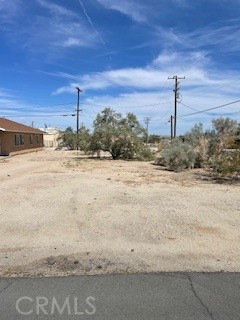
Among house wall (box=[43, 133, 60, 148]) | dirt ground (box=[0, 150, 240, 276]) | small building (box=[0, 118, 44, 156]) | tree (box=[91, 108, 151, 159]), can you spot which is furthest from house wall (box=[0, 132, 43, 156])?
house wall (box=[43, 133, 60, 148])

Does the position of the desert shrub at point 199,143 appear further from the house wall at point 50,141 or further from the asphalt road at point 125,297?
the house wall at point 50,141

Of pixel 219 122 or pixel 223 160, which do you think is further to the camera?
pixel 219 122

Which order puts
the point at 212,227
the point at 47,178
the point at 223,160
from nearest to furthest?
the point at 212,227
the point at 47,178
the point at 223,160

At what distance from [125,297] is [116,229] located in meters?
3.41

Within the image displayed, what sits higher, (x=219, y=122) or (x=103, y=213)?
(x=219, y=122)

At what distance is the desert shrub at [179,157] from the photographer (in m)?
22.0

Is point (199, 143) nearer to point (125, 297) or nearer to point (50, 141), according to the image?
point (125, 297)

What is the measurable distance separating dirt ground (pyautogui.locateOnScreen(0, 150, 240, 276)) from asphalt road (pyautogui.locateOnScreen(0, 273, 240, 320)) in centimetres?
39

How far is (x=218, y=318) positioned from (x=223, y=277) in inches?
48.1

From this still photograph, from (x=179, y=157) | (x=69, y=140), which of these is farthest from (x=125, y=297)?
(x=69, y=140)

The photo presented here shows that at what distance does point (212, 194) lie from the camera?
12242mm

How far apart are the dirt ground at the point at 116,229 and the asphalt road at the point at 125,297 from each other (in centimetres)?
Result: 39

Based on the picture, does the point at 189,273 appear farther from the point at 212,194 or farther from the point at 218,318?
the point at 212,194

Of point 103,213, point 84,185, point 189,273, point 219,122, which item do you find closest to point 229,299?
point 189,273
